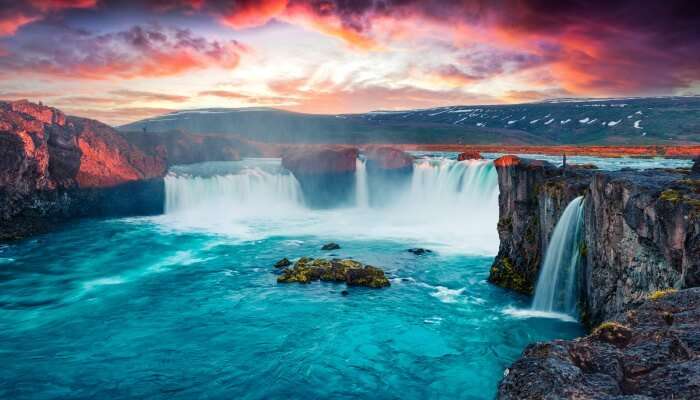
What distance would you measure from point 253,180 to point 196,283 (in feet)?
136

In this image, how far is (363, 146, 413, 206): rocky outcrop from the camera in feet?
242

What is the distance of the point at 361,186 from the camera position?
255 ft

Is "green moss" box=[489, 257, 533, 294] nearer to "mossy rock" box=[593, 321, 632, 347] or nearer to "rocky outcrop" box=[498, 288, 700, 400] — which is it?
"rocky outcrop" box=[498, 288, 700, 400]

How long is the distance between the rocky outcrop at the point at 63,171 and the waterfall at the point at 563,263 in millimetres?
49352

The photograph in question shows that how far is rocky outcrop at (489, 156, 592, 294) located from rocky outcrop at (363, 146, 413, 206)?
41186 millimetres

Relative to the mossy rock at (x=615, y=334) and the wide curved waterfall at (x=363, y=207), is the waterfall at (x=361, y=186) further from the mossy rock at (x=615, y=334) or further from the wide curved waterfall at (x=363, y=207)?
the mossy rock at (x=615, y=334)

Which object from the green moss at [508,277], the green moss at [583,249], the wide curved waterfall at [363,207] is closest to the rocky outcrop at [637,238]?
the green moss at [583,249]

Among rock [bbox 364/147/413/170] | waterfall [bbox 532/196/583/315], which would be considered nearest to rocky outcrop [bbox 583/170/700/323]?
waterfall [bbox 532/196/583/315]

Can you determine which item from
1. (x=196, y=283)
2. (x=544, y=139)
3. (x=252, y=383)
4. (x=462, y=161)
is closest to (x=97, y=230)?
(x=196, y=283)

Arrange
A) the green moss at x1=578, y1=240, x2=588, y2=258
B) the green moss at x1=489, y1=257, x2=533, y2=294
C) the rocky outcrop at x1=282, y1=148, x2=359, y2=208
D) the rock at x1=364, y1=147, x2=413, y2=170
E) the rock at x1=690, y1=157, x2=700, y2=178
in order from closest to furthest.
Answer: the rock at x1=690, y1=157, x2=700, y2=178 → the green moss at x1=578, y1=240, x2=588, y2=258 → the green moss at x1=489, y1=257, x2=533, y2=294 → the rock at x1=364, y1=147, x2=413, y2=170 → the rocky outcrop at x1=282, y1=148, x2=359, y2=208

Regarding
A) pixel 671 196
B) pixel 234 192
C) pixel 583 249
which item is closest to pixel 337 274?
pixel 583 249

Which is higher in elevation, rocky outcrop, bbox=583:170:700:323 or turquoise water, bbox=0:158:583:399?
rocky outcrop, bbox=583:170:700:323

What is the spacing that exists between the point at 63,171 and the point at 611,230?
63467mm

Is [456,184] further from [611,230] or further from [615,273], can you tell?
[615,273]
